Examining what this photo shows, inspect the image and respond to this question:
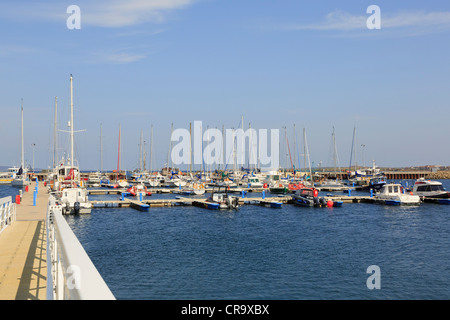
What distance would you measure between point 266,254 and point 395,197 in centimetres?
4507

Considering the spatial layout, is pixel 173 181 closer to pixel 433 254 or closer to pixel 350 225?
pixel 350 225

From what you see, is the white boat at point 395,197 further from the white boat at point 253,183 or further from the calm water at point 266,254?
the white boat at point 253,183

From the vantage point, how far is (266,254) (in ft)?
106

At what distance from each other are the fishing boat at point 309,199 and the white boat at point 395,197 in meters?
11.0

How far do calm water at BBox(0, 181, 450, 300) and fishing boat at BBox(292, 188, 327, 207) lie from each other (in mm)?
8849

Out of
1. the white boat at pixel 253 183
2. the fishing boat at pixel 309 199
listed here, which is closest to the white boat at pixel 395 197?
the fishing boat at pixel 309 199

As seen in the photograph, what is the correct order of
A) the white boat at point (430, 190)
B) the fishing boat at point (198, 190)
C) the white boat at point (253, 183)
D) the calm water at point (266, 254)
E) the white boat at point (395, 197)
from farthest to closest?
the white boat at point (253, 183)
the fishing boat at point (198, 190)
the white boat at point (430, 190)
the white boat at point (395, 197)
the calm water at point (266, 254)

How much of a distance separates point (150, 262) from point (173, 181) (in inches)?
3475

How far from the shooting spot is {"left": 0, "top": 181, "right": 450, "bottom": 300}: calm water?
74.9 feet

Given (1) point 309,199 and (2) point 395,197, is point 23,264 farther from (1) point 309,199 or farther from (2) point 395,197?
(2) point 395,197

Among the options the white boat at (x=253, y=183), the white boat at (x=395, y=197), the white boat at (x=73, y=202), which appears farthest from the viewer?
the white boat at (x=253, y=183)

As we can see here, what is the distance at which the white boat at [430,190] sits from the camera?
247ft

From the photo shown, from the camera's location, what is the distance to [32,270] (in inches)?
506

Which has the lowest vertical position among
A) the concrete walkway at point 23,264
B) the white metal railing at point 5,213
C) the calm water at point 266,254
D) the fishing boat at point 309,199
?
the calm water at point 266,254
